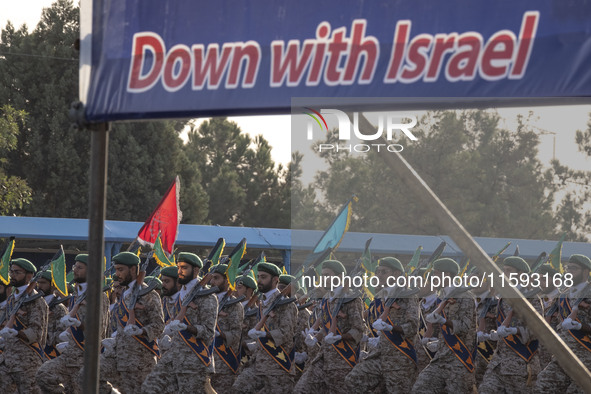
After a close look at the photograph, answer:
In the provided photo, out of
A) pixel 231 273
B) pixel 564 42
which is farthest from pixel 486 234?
pixel 231 273

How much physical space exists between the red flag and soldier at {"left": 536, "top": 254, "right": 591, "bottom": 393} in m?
6.13

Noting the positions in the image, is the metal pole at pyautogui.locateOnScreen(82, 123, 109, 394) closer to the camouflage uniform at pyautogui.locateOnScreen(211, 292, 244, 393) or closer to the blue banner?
the blue banner

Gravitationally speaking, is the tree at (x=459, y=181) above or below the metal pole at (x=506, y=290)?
above

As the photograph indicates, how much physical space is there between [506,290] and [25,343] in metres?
9.73

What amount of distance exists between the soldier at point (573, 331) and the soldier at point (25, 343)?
245 inches

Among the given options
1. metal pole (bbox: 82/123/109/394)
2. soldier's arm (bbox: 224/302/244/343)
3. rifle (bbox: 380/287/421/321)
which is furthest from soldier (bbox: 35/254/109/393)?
metal pole (bbox: 82/123/109/394)

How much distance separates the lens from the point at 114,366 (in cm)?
1209

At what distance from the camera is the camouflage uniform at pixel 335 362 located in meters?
11.1

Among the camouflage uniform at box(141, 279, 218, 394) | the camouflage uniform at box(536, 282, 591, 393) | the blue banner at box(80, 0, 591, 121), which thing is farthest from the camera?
the camouflage uniform at box(141, 279, 218, 394)

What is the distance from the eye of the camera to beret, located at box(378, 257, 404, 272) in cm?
780

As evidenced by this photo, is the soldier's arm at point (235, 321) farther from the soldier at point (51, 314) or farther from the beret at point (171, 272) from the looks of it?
the soldier at point (51, 314)

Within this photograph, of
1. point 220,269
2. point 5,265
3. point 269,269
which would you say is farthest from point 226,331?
point 5,265

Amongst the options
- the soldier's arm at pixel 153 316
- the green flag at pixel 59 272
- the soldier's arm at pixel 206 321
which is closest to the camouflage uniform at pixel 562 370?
the soldier's arm at pixel 206 321

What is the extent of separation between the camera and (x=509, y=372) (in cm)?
1048
